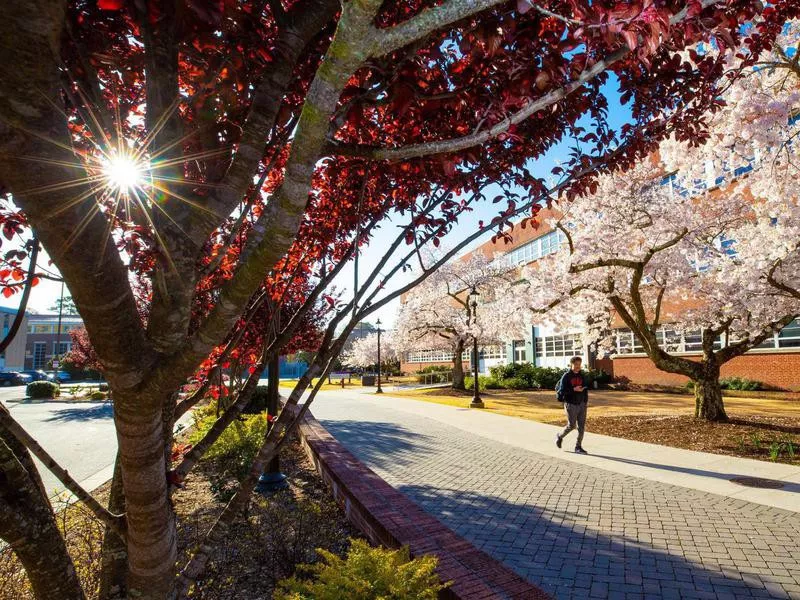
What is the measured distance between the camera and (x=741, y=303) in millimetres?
10641

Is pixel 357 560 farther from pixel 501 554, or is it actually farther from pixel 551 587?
pixel 501 554

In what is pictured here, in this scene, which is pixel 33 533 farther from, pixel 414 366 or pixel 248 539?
pixel 414 366

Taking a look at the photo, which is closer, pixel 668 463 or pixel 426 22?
pixel 426 22

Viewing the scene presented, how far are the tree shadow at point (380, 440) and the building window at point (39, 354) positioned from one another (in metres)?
76.4

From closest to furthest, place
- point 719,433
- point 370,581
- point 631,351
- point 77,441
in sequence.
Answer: point 370,581 < point 719,433 < point 77,441 < point 631,351

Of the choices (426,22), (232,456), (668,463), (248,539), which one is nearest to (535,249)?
(668,463)

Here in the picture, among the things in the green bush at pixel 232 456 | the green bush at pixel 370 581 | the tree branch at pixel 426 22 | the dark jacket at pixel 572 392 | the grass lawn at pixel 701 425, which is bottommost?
the grass lawn at pixel 701 425

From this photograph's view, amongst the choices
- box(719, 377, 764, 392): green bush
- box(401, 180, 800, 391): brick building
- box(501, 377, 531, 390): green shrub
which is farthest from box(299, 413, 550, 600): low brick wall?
box(501, 377, 531, 390): green shrub

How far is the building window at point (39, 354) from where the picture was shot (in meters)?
69.9

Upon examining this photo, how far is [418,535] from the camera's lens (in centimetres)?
375

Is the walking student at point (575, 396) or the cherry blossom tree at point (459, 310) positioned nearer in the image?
the walking student at point (575, 396)

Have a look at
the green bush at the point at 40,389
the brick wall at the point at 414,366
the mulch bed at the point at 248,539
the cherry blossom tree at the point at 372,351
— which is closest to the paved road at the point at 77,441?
the mulch bed at the point at 248,539

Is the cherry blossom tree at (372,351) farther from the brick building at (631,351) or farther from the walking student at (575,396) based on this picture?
the walking student at (575,396)

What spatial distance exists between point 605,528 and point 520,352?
33.8m
